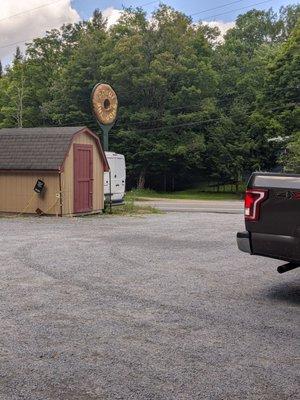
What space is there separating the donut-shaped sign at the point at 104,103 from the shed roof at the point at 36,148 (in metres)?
3.68

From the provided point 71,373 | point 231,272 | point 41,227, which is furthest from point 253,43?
point 71,373

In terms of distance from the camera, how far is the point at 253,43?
71.4 m

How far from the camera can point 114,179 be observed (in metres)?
22.0

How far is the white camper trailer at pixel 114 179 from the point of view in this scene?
69.6ft

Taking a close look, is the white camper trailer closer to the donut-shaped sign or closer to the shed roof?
the donut-shaped sign

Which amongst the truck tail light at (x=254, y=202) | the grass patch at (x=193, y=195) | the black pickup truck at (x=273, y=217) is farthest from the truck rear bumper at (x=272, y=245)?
the grass patch at (x=193, y=195)

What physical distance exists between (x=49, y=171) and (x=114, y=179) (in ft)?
15.8

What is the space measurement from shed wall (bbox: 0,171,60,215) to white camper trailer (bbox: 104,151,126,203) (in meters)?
3.45

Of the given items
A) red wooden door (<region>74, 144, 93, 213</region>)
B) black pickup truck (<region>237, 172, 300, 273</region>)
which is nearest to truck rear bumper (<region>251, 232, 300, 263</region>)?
black pickup truck (<region>237, 172, 300, 273</region>)

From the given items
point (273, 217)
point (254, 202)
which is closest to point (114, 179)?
point (254, 202)

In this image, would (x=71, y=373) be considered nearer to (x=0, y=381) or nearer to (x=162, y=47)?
(x=0, y=381)

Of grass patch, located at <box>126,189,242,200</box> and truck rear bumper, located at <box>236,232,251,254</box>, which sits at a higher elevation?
truck rear bumper, located at <box>236,232,251,254</box>

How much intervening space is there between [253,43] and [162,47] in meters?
31.8

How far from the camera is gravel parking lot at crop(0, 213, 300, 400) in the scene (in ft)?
13.0
